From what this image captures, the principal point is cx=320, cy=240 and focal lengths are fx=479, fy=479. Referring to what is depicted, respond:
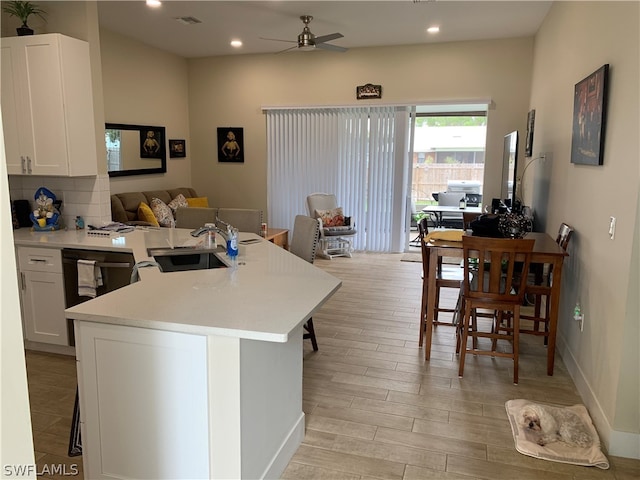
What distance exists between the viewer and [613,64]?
2775 mm

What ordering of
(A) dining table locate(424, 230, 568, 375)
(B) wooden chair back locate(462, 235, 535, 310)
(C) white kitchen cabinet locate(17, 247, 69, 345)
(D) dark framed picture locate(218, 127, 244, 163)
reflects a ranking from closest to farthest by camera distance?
(B) wooden chair back locate(462, 235, 535, 310)
(A) dining table locate(424, 230, 568, 375)
(C) white kitchen cabinet locate(17, 247, 69, 345)
(D) dark framed picture locate(218, 127, 244, 163)

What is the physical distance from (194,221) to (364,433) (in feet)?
8.48

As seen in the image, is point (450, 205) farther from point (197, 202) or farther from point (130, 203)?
point (130, 203)

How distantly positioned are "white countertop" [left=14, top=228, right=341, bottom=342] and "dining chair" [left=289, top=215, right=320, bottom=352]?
33cm

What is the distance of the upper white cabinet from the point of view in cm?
370

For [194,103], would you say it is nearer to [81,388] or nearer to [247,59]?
[247,59]

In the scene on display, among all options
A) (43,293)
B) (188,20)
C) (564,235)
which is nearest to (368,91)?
(188,20)

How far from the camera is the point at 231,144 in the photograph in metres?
7.85

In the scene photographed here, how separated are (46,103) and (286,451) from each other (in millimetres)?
3220

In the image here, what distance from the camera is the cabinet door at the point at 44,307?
3.50 metres

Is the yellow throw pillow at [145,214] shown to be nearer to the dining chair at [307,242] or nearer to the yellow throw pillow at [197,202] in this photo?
the yellow throw pillow at [197,202]

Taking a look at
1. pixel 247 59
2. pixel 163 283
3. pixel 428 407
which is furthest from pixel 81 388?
pixel 247 59

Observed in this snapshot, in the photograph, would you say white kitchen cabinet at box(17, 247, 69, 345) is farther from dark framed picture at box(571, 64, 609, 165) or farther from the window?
the window

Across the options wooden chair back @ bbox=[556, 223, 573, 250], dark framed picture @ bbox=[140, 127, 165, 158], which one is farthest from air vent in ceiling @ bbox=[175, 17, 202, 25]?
wooden chair back @ bbox=[556, 223, 573, 250]
